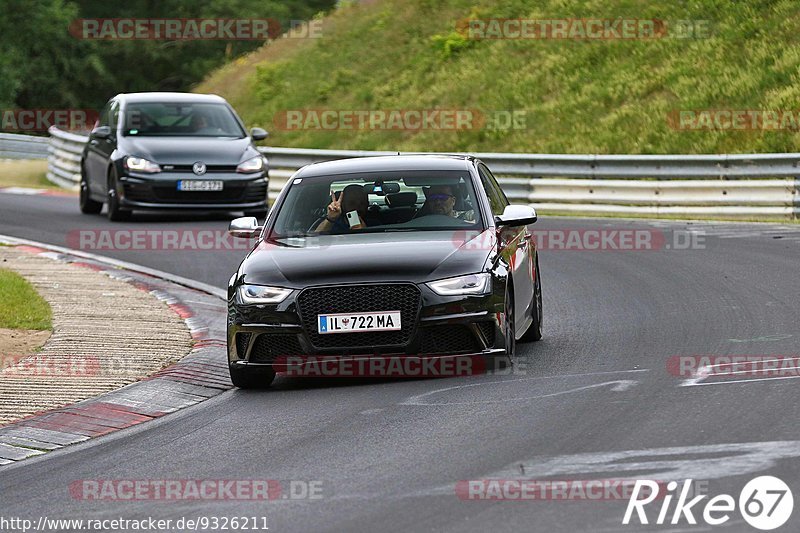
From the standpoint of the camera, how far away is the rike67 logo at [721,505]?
6.34 meters

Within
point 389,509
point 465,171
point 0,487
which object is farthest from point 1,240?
point 389,509

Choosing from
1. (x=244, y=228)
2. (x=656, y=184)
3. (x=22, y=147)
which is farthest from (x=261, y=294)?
(x=22, y=147)

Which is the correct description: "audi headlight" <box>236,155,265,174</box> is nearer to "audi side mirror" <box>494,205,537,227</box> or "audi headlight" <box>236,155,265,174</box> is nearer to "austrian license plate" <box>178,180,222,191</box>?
"austrian license plate" <box>178,180,222,191</box>

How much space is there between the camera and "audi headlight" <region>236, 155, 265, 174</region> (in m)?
22.4

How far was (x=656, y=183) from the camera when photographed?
82.5 feet

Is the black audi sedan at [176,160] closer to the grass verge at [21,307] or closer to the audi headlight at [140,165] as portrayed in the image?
the audi headlight at [140,165]

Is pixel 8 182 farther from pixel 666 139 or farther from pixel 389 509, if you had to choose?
pixel 389 509

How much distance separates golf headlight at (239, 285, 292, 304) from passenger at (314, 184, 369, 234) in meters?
1.00

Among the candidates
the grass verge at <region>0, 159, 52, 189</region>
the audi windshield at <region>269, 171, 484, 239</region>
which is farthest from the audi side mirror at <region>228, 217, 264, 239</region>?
the grass verge at <region>0, 159, 52, 189</region>

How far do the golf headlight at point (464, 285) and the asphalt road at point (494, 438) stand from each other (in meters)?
0.57

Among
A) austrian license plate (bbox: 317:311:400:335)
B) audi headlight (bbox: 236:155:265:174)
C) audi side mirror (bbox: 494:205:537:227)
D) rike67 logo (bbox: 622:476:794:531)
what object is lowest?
rike67 logo (bbox: 622:476:794:531)

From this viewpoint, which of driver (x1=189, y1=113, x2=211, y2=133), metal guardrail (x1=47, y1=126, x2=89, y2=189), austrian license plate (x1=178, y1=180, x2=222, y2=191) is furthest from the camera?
metal guardrail (x1=47, y1=126, x2=89, y2=189)

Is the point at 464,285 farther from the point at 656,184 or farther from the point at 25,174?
the point at 25,174

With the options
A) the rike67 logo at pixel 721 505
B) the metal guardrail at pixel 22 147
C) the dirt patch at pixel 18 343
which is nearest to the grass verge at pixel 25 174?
the metal guardrail at pixel 22 147
